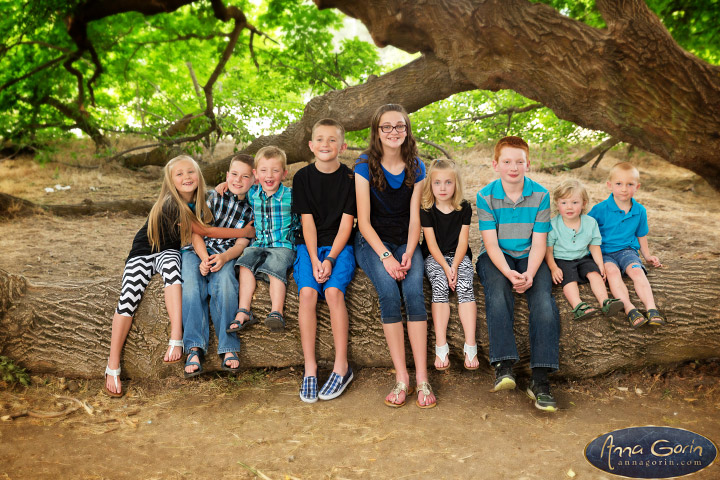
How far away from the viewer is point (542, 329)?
10.5ft

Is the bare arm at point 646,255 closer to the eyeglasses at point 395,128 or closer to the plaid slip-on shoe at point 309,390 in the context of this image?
the eyeglasses at point 395,128

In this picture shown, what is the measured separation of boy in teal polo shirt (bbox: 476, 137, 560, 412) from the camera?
125 inches

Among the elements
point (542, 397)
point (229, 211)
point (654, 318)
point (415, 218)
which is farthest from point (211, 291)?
point (654, 318)

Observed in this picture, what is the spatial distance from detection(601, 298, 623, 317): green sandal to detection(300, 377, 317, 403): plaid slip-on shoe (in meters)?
1.86

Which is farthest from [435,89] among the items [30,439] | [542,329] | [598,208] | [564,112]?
[30,439]

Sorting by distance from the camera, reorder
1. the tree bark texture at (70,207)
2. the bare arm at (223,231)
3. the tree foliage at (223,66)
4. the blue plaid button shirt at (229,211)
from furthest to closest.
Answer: the tree bark texture at (70,207) < the tree foliage at (223,66) < the blue plaid button shirt at (229,211) < the bare arm at (223,231)

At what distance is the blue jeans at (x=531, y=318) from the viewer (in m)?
3.19

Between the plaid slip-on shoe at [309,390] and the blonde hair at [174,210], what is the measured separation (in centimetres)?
128

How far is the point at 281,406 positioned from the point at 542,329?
65.8 inches

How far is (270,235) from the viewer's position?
3.72 m

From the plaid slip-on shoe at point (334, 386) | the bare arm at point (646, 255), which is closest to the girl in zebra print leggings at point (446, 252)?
the plaid slip-on shoe at point (334, 386)

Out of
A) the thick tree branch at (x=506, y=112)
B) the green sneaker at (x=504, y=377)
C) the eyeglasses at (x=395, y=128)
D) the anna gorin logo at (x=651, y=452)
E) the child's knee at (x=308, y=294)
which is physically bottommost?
the anna gorin logo at (x=651, y=452)

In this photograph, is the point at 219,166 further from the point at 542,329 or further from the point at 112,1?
the point at 542,329

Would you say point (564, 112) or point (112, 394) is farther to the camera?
point (564, 112)
